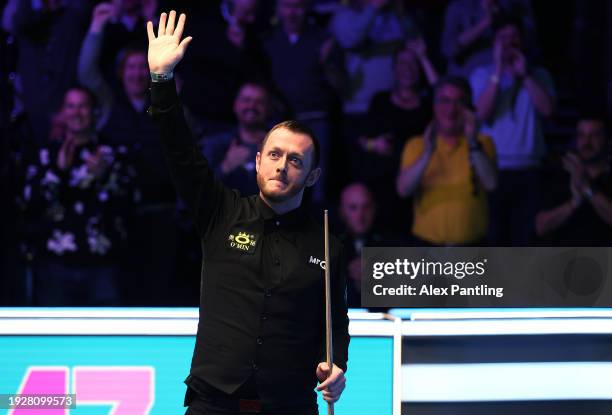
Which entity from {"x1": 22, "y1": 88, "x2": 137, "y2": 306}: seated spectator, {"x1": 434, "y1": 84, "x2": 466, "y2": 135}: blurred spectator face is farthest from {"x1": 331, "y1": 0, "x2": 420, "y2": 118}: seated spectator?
{"x1": 22, "y1": 88, "x2": 137, "y2": 306}: seated spectator

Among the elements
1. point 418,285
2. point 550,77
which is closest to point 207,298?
point 418,285

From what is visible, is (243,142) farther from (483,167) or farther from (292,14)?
(483,167)

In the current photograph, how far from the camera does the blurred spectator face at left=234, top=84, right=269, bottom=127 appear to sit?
5953mm

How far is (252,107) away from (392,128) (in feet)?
3.08

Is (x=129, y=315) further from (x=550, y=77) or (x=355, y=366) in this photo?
(x=550, y=77)

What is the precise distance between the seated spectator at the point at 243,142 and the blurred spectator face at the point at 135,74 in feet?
1.80

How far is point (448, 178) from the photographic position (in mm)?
6008

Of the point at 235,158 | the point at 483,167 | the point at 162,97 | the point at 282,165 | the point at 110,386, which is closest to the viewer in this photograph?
the point at 162,97

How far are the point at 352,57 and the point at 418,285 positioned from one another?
3111 millimetres

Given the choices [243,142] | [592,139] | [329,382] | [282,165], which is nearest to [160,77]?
[282,165]

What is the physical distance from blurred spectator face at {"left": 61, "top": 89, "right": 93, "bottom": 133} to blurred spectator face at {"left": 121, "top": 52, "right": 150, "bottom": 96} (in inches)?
11.6

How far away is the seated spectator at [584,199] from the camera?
6203 millimetres

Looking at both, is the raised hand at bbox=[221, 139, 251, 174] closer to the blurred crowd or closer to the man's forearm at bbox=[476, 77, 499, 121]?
the blurred crowd

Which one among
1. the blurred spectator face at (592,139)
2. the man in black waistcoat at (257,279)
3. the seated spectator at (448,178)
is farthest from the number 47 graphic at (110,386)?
the blurred spectator face at (592,139)
